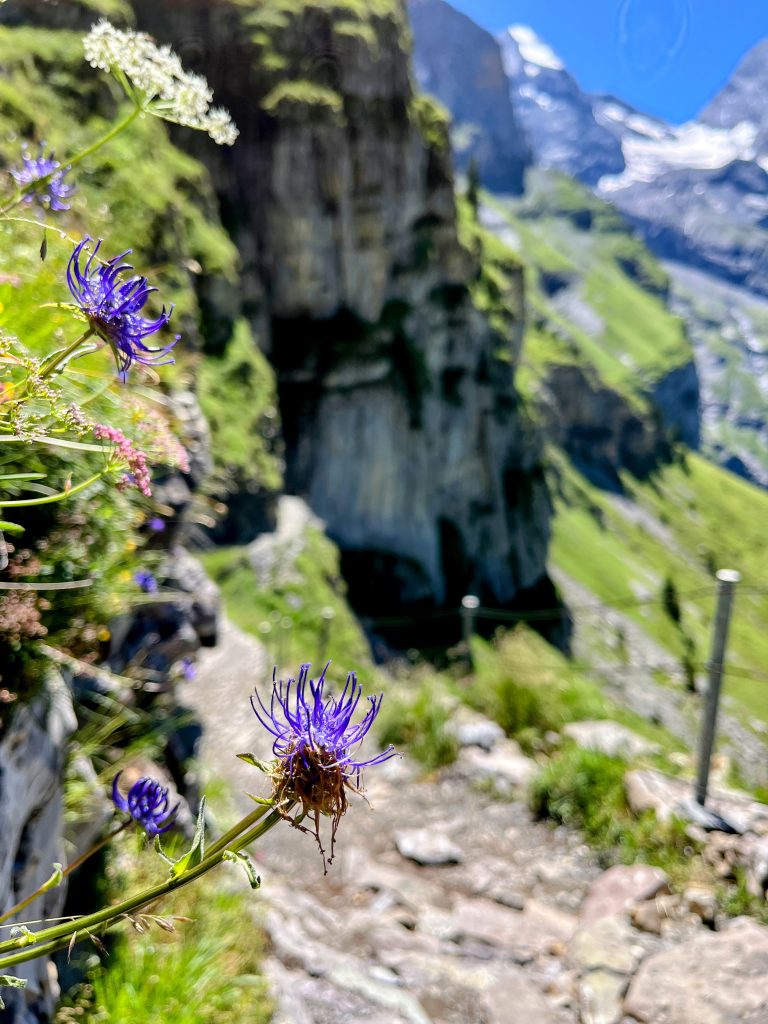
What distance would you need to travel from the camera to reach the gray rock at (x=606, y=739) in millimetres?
7612

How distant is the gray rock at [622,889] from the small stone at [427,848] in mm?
1300

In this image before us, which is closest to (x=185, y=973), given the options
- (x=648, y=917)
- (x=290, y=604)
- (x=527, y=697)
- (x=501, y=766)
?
(x=648, y=917)

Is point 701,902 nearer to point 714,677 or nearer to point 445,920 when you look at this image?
point 445,920

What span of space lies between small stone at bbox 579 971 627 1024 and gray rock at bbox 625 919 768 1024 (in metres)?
0.10

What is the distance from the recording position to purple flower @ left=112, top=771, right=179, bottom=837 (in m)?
1.79

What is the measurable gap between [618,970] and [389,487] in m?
31.8

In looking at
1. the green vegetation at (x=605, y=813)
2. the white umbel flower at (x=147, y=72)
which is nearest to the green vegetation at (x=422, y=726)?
the green vegetation at (x=605, y=813)

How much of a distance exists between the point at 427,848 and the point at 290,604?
1266cm

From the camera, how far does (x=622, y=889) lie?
5457 mm

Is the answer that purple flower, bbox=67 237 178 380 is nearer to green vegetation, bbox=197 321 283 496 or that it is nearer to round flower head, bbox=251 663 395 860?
round flower head, bbox=251 663 395 860

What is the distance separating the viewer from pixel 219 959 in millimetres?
3598

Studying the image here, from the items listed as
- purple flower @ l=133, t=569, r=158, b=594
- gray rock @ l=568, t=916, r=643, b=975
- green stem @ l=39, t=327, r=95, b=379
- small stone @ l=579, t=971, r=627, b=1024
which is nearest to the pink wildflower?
green stem @ l=39, t=327, r=95, b=379

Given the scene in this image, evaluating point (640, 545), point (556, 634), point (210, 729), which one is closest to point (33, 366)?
point (210, 729)

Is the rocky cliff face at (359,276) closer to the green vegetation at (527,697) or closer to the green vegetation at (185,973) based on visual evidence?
the green vegetation at (527,697)
